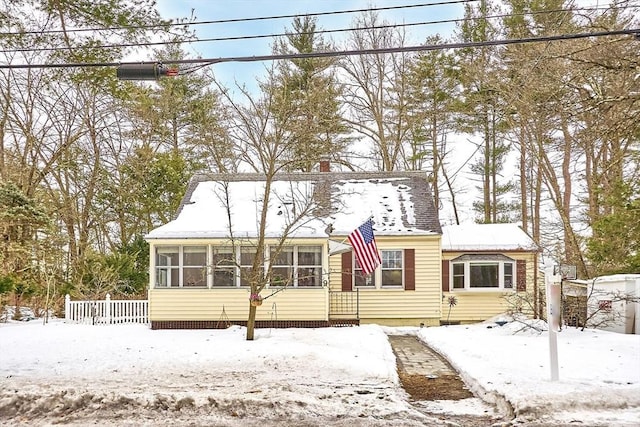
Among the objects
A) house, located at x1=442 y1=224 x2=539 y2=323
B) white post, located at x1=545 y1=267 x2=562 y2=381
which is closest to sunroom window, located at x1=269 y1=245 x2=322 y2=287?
house, located at x1=442 y1=224 x2=539 y2=323

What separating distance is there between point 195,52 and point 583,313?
32.8 feet

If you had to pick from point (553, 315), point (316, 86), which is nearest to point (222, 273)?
point (316, 86)

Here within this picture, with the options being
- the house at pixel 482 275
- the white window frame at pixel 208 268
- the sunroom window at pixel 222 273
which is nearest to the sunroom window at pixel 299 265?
the white window frame at pixel 208 268

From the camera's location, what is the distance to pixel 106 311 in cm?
1762

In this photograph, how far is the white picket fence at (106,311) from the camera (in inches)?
695

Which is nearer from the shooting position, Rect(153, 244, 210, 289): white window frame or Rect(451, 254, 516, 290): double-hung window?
Rect(153, 244, 210, 289): white window frame

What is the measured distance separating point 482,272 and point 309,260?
571cm

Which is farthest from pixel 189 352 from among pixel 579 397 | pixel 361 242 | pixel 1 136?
pixel 1 136

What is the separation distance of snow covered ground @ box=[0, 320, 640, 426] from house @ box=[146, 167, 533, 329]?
8.83 ft

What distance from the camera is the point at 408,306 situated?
17.9m

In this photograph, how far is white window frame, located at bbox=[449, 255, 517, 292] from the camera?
60.7 ft

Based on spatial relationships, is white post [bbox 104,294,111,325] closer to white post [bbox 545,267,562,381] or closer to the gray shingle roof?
the gray shingle roof

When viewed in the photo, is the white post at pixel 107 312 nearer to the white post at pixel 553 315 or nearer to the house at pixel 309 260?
the house at pixel 309 260

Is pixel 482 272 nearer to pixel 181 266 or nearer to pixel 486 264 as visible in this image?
pixel 486 264
